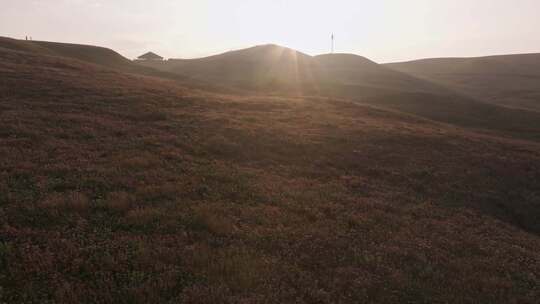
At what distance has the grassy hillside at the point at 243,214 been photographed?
873 centimetres

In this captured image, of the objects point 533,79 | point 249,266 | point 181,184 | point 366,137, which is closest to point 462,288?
point 249,266

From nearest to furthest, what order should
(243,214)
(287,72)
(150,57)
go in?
(243,214) → (287,72) → (150,57)

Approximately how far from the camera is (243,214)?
41.6 feet

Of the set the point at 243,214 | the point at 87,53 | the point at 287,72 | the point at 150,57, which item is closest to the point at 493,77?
the point at 287,72

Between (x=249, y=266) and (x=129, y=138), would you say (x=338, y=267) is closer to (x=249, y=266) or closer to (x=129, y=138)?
(x=249, y=266)

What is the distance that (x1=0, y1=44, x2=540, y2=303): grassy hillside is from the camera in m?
8.73

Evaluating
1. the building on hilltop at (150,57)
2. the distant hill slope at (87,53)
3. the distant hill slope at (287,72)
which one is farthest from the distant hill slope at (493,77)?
the building on hilltop at (150,57)

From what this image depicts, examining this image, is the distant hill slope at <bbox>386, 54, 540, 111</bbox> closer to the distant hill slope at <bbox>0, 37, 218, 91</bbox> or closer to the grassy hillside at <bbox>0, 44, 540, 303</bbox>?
the distant hill slope at <bbox>0, 37, 218, 91</bbox>

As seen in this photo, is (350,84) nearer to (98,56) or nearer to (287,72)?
(287,72)

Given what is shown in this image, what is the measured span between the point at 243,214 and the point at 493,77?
513 ft

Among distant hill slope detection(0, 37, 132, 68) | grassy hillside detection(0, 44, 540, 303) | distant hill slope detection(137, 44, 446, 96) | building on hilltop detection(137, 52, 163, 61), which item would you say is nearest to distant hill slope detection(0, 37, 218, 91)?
distant hill slope detection(0, 37, 132, 68)

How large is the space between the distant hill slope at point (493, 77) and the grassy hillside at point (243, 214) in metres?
82.6

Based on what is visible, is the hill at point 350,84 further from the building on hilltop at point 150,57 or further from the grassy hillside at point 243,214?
the grassy hillside at point 243,214

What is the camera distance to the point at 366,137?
29.9m
